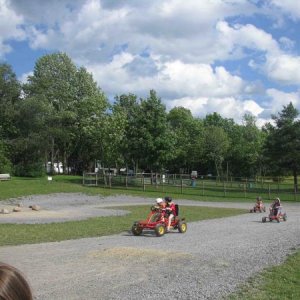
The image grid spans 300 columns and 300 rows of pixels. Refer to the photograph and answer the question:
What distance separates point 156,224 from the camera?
52.9 ft

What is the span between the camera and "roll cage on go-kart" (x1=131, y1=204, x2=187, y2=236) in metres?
16.1

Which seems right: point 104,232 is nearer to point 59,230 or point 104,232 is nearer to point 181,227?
point 59,230

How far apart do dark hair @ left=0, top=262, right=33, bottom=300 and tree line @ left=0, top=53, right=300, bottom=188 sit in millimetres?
49302

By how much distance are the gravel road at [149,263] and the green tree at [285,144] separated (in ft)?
122

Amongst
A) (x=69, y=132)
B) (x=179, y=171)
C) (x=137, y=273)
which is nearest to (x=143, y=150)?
(x=69, y=132)

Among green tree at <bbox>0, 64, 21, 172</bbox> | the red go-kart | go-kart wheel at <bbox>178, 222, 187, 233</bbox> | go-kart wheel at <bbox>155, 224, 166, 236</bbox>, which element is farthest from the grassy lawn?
green tree at <bbox>0, 64, 21, 172</bbox>

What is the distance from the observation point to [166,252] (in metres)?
11.5

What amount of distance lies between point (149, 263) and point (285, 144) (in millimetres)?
45098

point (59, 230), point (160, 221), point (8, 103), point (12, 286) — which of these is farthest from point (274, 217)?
point (8, 103)

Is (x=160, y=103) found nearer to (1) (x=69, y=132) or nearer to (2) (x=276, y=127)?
(2) (x=276, y=127)

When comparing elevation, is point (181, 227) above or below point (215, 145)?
below

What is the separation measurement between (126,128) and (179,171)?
4502cm

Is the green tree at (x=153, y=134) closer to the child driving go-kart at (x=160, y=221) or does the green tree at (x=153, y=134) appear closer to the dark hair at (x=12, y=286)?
the child driving go-kart at (x=160, y=221)

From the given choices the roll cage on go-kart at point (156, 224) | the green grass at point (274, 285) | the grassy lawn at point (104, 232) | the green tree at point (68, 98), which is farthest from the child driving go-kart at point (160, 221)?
the green tree at point (68, 98)
